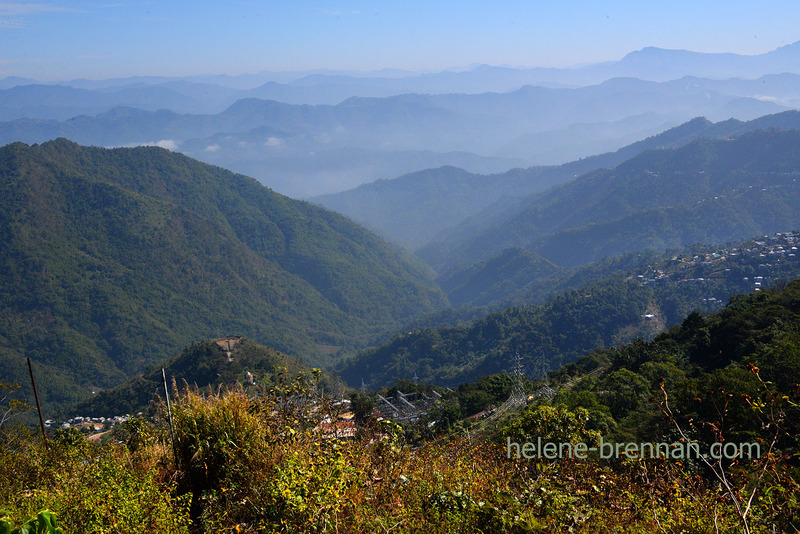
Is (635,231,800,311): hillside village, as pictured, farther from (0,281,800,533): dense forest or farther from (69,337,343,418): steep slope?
(0,281,800,533): dense forest

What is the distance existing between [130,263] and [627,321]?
94.6 m

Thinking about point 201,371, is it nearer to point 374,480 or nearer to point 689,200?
point 374,480

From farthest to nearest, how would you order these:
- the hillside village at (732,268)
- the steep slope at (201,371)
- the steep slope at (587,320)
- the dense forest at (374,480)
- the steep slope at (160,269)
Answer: the steep slope at (160,269) < the steep slope at (587,320) < the hillside village at (732,268) < the steep slope at (201,371) < the dense forest at (374,480)

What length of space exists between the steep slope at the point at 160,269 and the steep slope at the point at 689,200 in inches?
2249

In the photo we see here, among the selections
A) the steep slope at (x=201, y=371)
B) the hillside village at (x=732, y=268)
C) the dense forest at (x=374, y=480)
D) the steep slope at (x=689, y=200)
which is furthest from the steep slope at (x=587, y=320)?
the dense forest at (x=374, y=480)

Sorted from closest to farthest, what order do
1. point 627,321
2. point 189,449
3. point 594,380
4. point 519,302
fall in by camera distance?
point 189,449, point 594,380, point 627,321, point 519,302

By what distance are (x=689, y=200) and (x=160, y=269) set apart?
15429 centimetres

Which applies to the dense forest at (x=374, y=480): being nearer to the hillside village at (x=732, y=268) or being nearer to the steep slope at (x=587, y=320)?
the steep slope at (x=587, y=320)

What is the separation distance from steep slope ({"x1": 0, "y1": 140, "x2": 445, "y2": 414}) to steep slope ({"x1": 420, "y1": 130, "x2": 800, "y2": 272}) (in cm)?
5712

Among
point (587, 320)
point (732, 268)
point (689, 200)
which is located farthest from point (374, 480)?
point (689, 200)

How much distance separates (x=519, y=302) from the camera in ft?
406

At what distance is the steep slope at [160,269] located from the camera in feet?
272

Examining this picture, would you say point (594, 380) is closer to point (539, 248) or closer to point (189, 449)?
point (189, 449)

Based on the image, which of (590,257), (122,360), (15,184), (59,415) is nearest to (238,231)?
(15,184)
